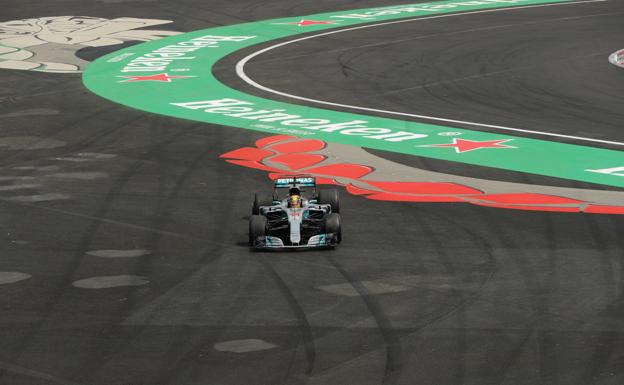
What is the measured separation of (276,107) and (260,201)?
39.1 ft

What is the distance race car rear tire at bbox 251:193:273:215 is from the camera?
2058cm

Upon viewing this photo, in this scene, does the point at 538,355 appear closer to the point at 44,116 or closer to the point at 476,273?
the point at 476,273

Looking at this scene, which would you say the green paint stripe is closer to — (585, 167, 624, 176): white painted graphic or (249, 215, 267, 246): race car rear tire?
A: (585, 167, 624, 176): white painted graphic

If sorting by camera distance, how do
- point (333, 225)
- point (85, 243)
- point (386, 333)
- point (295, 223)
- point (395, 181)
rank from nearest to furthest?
point (386, 333)
point (333, 225)
point (295, 223)
point (85, 243)
point (395, 181)

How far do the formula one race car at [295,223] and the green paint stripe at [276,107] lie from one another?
6549 millimetres

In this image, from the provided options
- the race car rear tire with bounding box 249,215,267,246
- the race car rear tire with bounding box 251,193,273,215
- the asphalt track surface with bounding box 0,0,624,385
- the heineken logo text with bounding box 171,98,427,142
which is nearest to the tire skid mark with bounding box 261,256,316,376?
the asphalt track surface with bounding box 0,0,624,385

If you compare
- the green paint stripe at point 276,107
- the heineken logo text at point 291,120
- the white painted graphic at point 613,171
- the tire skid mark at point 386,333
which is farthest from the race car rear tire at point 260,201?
the heineken logo text at point 291,120

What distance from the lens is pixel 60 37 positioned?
145ft

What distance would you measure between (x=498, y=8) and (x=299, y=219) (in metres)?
33.2

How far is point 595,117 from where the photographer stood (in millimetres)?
30109

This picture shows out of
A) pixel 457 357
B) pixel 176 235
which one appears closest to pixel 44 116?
pixel 176 235

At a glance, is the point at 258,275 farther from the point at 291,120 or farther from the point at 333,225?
the point at 291,120

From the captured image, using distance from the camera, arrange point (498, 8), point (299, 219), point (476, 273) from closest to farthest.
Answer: point (476, 273)
point (299, 219)
point (498, 8)

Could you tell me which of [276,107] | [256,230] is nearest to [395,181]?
[256,230]
